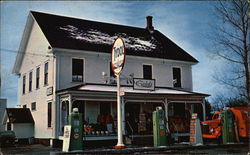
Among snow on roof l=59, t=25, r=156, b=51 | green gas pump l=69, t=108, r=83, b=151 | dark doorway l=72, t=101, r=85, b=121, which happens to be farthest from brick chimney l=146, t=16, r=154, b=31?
green gas pump l=69, t=108, r=83, b=151

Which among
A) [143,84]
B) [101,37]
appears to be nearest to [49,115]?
[143,84]

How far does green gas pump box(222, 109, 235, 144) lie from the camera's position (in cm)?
1822

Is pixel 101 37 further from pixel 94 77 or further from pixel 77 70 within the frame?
pixel 77 70

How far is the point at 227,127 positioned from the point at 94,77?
9.11 m

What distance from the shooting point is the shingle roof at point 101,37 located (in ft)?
72.5

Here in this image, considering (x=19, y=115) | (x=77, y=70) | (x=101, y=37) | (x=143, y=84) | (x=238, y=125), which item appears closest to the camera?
(x=238, y=125)

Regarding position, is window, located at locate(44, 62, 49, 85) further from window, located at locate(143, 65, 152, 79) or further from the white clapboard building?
window, located at locate(143, 65, 152, 79)

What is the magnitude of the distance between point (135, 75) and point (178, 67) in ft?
13.6

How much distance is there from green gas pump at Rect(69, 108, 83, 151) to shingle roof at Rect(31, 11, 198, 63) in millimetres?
6860

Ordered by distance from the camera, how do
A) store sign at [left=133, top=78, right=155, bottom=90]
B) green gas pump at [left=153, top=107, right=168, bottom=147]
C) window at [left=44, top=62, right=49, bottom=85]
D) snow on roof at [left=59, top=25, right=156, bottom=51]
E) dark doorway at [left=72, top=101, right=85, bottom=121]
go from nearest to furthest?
green gas pump at [left=153, top=107, right=168, bottom=147] → store sign at [left=133, top=78, right=155, bottom=90] → dark doorway at [left=72, top=101, right=85, bottom=121] → window at [left=44, top=62, right=49, bottom=85] → snow on roof at [left=59, top=25, right=156, bottom=51]

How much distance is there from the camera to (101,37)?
24.5 meters

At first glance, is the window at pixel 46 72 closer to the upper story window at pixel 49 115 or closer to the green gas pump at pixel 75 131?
the upper story window at pixel 49 115

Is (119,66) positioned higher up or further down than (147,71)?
further down

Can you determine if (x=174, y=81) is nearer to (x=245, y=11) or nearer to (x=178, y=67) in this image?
(x=178, y=67)
